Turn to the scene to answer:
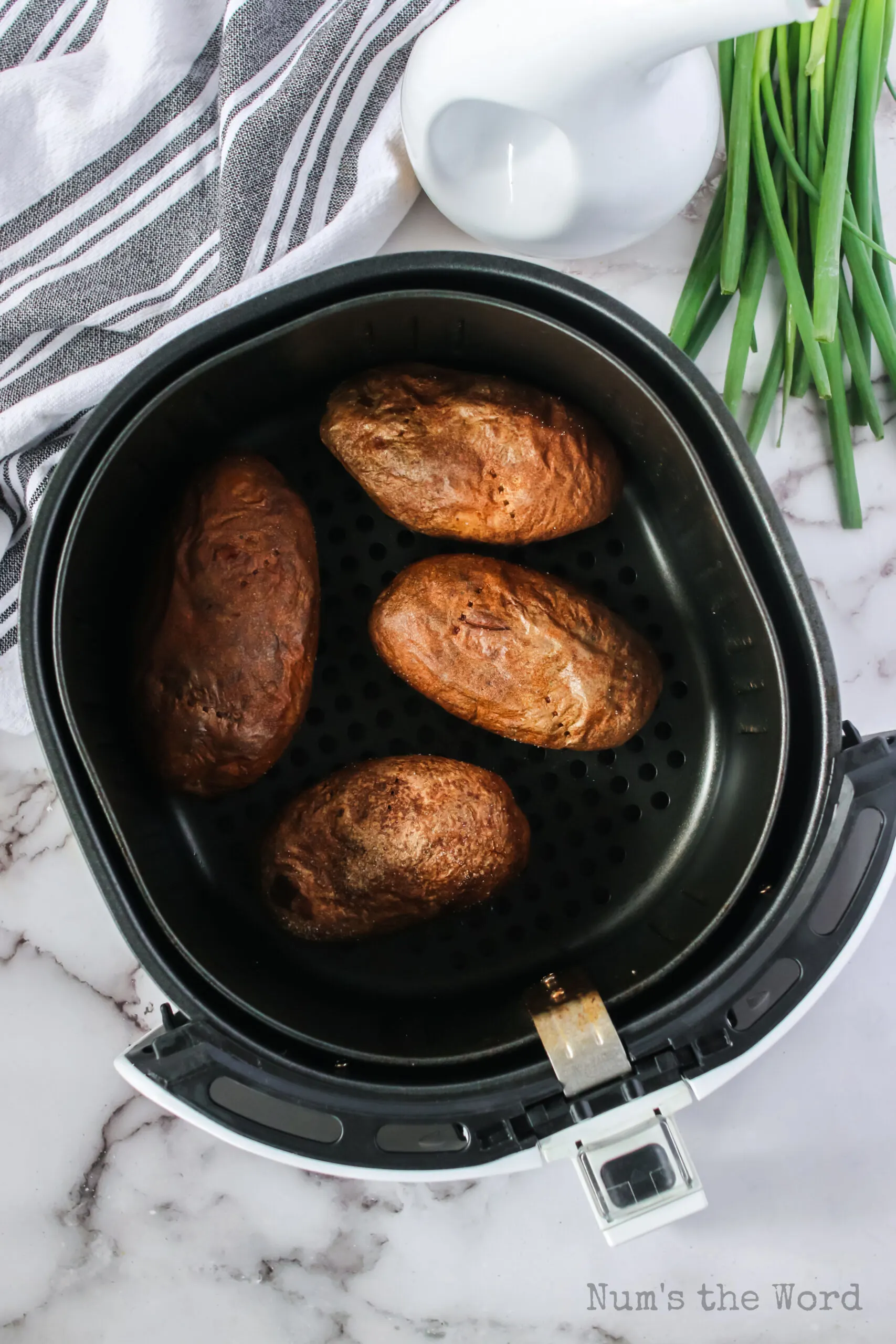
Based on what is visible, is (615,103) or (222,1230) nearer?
(615,103)

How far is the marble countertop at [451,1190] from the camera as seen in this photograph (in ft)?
3.01

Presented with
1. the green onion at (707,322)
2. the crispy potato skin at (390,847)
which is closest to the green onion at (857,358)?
the green onion at (707,322)

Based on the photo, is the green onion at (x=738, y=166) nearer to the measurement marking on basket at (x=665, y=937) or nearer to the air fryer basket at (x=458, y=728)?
the air fryer basket at (x=458, y=728)

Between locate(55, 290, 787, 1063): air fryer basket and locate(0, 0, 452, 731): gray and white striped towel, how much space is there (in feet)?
0.45

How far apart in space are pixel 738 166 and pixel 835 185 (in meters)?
0.08

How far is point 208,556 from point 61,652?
0.15 m

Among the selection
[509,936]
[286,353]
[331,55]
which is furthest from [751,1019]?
[331,55]

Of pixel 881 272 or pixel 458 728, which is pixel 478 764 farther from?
pixel 881 272

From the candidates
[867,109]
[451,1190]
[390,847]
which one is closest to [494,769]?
[390,847]

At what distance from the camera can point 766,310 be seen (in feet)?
3.06

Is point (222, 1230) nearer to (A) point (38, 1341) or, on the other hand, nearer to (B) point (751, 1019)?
(A) point (38, 1341)

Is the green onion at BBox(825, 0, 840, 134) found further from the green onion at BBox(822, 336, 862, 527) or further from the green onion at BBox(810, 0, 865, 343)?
the green onion at BBox(822, 336, 862, 527)

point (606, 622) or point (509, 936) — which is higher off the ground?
point (606, 622)

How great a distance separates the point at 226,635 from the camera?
0.77 metres
